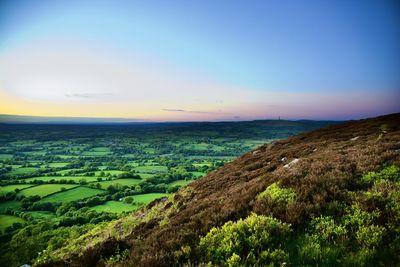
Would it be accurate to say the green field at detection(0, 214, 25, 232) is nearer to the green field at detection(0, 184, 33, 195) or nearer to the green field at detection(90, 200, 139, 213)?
the green field at detection(90, 200, 139, 213)

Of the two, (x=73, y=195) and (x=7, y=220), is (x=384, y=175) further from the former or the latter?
(x=73, y=195)

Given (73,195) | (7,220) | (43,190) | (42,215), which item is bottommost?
(7,220)

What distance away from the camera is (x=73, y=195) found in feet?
290

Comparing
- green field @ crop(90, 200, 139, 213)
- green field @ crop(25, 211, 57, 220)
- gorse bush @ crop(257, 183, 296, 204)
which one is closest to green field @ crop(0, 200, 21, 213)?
green field @ crop(25, 211, 57, 220)

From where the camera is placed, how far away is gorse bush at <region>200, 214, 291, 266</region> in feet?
17.5

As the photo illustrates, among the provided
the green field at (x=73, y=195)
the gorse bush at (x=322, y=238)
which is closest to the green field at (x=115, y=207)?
the green field at (x=73, y=195)

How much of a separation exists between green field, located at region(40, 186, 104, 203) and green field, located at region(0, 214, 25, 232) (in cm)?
1064

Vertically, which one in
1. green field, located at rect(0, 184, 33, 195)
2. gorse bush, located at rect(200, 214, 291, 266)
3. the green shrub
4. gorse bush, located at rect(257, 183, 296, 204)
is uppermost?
the green shrub

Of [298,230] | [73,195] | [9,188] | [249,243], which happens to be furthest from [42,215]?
[298,230]

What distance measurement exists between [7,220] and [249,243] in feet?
297

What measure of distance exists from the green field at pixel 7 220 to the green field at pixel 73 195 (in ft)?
34.9

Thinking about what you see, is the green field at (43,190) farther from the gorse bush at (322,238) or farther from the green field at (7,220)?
the gorse bush at (322,238)

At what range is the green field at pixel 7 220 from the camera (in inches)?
2692

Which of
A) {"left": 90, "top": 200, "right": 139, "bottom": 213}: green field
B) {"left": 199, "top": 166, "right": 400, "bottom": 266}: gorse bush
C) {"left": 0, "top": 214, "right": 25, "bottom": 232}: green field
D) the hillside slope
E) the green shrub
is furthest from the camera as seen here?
{"left": 0, "top": 214, "right": 25, "bottom": 232}: green field
